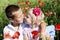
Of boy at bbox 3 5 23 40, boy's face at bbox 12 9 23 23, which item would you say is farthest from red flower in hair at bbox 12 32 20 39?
boy's face at bbox 12 9 23 23

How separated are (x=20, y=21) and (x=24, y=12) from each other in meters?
0.12

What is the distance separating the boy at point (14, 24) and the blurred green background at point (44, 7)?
0.16 ft

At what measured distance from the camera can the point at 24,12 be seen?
3.62 metres

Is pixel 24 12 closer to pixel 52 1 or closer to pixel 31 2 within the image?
pixel 31 2

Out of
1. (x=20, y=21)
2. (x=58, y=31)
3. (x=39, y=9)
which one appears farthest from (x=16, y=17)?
(x=58, y=31)

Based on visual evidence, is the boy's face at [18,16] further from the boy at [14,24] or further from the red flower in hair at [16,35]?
the red flower in hair at [16,35]

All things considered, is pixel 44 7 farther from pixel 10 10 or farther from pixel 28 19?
pixel 10 10

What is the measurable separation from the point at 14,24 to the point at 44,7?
42 centimetres

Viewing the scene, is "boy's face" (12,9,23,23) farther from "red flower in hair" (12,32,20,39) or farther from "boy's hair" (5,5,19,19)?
"red flower in hair" (12,32,20,39)

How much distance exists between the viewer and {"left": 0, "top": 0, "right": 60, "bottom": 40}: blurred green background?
360cm

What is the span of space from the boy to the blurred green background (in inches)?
2.0

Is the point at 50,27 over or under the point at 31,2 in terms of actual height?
under

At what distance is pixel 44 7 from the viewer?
3.68m

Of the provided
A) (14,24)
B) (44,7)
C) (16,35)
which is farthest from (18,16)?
(44,7)
